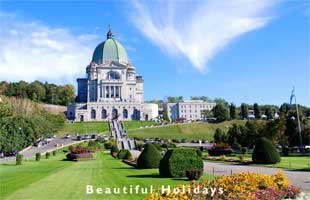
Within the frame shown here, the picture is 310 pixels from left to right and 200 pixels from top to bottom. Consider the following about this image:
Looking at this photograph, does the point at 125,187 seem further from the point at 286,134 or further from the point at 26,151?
the point at 26,151

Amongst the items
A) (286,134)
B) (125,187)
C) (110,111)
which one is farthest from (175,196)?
(110,111)

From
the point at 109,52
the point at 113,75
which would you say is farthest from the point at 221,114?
the point at 109,52

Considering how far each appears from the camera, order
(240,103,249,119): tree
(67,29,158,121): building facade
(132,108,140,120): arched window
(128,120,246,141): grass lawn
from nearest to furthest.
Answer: (128,120,246,141): grass lawn → (240,103,249,119): tree → (67,29,158,121): building facade → (132,108,140,120): arched window

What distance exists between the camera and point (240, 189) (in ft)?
35.9

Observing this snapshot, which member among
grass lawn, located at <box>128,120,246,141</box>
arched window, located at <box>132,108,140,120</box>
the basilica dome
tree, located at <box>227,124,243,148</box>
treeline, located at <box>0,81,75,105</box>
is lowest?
tree, located at <box>227,124,243,148</box>

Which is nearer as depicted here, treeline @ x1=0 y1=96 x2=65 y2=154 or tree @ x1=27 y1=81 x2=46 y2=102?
treeline @ x1=0 y1=96 x2=65 y2=154

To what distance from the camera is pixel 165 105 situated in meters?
162

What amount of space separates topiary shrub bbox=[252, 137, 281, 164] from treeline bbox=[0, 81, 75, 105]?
309 feet

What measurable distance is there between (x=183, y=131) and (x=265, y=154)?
61015 millimetres

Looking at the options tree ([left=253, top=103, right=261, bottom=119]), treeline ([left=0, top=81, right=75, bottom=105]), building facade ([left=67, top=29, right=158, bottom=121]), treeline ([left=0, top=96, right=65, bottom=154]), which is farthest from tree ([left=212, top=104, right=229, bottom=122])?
treeline ([left=0, top=81, right=75, bottom=105])

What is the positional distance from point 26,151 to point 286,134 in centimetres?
3479

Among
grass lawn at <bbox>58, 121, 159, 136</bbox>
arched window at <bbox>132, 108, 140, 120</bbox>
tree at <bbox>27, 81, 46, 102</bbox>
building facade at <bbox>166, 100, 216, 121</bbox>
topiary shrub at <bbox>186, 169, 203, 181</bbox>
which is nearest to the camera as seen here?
topiary shrub at <bbox>186, 169, 203, 181</bbox>

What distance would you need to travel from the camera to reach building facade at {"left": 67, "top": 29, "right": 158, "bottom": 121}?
120 m

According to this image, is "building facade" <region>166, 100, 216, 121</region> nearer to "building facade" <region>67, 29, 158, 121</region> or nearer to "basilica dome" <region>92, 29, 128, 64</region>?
"building facade" <region>67, 29, 158, 121</region>
